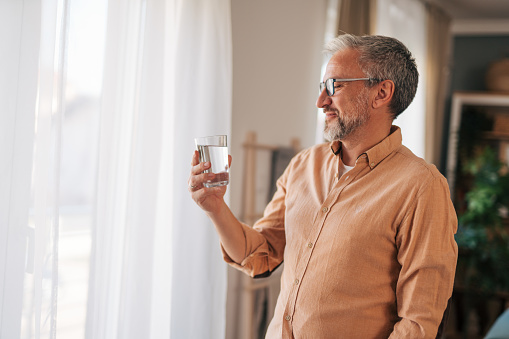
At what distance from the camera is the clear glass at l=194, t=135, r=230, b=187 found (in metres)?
1.35

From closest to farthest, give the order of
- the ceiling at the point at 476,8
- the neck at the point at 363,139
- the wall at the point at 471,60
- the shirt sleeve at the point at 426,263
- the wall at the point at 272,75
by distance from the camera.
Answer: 1. the shirt sleeve at the point at 426,263
2. the neck at the point at 363,139
3. the wall at the point at 272,75
4. the ceiling at the point at 476,8
5. the wall at the point at 471,60

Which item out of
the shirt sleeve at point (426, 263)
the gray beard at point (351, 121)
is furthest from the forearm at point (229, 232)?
the shirt sleeve at point (426, 263)

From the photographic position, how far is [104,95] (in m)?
1.70

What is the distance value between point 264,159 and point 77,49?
1530 mm

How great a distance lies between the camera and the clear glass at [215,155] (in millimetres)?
1347

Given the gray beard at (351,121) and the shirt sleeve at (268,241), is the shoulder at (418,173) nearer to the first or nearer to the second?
the gray beard at (351,121)

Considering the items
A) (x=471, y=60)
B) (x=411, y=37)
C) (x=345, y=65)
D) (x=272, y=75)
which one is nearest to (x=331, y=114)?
(x=345, y=65)

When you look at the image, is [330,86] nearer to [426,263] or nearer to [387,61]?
[387,61]

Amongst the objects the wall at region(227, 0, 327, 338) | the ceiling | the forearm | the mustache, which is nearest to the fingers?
the forearm

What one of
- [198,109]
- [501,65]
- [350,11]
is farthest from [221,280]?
[501,65]

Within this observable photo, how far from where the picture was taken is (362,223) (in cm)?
130

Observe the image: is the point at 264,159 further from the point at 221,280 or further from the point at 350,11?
the point at 350,11

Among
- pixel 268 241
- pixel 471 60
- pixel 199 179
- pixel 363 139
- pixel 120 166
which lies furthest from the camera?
pixel 471 60

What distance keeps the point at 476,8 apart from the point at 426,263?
432 centimetres
